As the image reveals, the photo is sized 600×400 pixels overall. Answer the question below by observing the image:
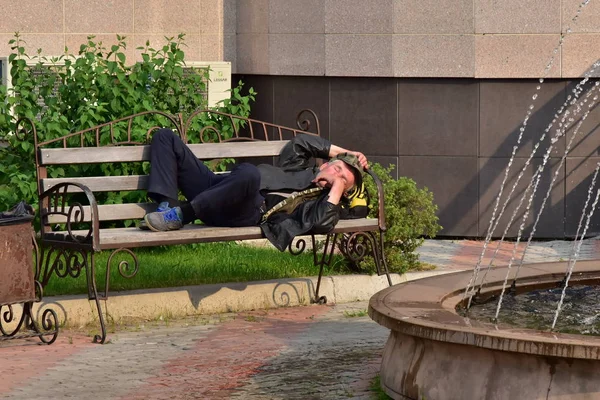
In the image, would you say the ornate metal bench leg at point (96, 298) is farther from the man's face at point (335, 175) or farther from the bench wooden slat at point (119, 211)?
the man's face at point (335, 175)

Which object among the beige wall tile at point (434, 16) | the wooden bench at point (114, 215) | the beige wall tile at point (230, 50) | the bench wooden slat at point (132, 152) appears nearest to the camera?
the wooden bench at point (114, 215)

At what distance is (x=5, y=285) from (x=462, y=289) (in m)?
2.64

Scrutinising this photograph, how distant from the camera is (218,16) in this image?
13406mm

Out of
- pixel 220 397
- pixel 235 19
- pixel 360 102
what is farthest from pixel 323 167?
pixel 235 19

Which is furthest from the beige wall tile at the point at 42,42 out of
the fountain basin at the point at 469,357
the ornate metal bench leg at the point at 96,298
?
the fountain basin at the point at 469,357

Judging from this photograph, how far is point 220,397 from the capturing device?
640cm

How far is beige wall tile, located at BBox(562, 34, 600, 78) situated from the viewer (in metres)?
12.0

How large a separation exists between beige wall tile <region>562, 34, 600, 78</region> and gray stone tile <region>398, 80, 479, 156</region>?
0.87m

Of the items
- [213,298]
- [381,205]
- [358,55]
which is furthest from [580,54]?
[213,298]

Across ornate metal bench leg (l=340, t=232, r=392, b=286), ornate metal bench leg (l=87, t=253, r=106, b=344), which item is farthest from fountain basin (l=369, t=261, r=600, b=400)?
ornate metal bench leg (l=340, t=232, r=392, b=286)

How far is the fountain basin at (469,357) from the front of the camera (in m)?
5.17

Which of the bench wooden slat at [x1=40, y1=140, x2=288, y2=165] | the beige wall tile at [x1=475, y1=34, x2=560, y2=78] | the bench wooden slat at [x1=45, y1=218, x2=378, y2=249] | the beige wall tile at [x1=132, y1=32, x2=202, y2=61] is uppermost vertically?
the beige wall tile at [x1=132, y1=32, x2=202, y2=61]

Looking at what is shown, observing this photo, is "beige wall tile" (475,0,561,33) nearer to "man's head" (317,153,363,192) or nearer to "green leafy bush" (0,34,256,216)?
"green leafy bush" (0,34,256,216)

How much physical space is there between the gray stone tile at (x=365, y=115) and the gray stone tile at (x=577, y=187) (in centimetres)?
167
